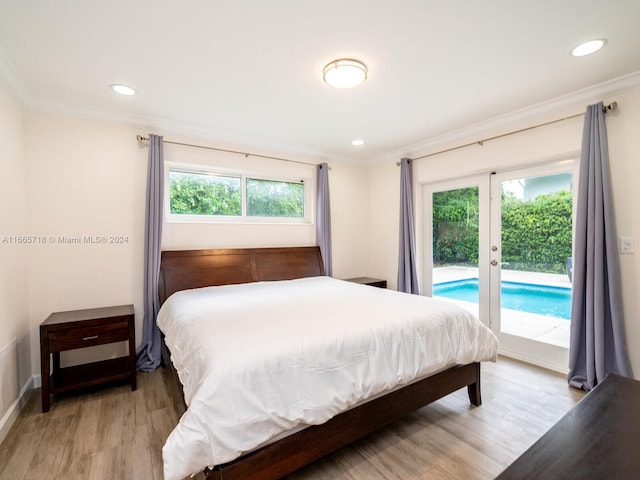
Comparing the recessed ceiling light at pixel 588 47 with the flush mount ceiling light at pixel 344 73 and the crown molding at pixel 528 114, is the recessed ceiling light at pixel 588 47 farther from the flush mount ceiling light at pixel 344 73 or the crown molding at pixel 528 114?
the flush mount ceiling light at pixel 344 73

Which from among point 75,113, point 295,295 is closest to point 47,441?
point 295,295

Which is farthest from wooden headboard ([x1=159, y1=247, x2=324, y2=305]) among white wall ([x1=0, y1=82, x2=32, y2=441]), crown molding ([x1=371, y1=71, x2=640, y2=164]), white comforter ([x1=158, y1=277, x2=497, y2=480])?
crown molding ([x1=371, y1=71, x2=640, y2=164])

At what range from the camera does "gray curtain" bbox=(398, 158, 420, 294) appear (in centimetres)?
387

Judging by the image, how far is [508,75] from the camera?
226 cm

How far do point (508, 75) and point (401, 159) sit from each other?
1.82 metres

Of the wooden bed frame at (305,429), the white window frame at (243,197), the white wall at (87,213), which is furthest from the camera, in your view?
the white window frame at (243,197)

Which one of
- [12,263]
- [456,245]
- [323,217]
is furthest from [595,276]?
[12,263]

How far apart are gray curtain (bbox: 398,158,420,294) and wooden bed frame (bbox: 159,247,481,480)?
109 cm

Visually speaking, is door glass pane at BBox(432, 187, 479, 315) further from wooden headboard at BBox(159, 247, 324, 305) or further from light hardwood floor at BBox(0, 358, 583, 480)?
wooden headboard at BBox(159, 247, 324, 305)

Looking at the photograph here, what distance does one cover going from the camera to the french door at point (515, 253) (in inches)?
111

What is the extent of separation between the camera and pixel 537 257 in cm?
297

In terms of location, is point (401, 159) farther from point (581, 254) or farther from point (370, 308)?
point (370, 308)

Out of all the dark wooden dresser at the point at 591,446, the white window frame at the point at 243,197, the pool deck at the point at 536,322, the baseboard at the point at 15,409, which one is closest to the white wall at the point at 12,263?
the baseboard at the point at 15,409

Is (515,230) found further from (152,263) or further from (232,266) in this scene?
(152,263)
